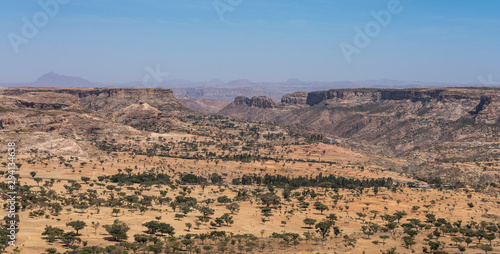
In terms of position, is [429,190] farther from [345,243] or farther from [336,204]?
[345,243]

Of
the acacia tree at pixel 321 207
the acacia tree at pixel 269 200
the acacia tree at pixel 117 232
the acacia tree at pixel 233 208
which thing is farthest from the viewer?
the acacia tree at pixel 269 200

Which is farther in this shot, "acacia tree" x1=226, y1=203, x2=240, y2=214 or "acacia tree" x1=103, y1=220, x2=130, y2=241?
"acacia tree" x1=226, y1=203, x2=240, y2=214

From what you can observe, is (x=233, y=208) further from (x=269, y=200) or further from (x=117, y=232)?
(x=117, y=232)

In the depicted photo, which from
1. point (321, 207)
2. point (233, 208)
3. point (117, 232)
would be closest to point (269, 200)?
point (233, 208)

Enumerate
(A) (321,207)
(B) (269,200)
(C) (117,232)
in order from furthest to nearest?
(B) (269,200) < (A) (321,207) < (C) (117,232)

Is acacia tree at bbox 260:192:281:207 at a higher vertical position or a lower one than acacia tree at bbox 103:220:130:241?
lower

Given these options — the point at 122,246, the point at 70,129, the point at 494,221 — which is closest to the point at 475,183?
the point at 494,221

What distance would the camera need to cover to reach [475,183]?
447ft

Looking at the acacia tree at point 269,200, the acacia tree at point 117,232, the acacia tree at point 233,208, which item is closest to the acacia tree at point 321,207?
the acacia tree at point 269,200

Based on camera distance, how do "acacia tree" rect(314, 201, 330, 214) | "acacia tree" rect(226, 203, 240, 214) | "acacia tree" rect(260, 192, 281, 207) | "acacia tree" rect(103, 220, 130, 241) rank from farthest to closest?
"acacia tree" rect(260, 192, 281, 207) → "acacia tree" rect(314, 201, 330, 214) → "acacia tree" rect(226, 203, 240, 214) → "acacia tree" rect(103, 220, 130, 241)

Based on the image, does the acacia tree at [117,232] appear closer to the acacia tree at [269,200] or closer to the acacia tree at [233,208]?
the acacia tree at [233,208]

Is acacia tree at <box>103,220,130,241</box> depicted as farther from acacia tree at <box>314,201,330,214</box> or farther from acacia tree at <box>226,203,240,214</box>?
acacia tree at <box>314,201,330,214</box>

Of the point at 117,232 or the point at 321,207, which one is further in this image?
the point at 321,207

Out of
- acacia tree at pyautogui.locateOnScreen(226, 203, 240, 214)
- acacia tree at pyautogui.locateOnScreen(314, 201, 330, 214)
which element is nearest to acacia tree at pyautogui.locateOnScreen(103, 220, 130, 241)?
acacia tree at pyautogui.locateOnScreen(226, 203, 240, 214)
